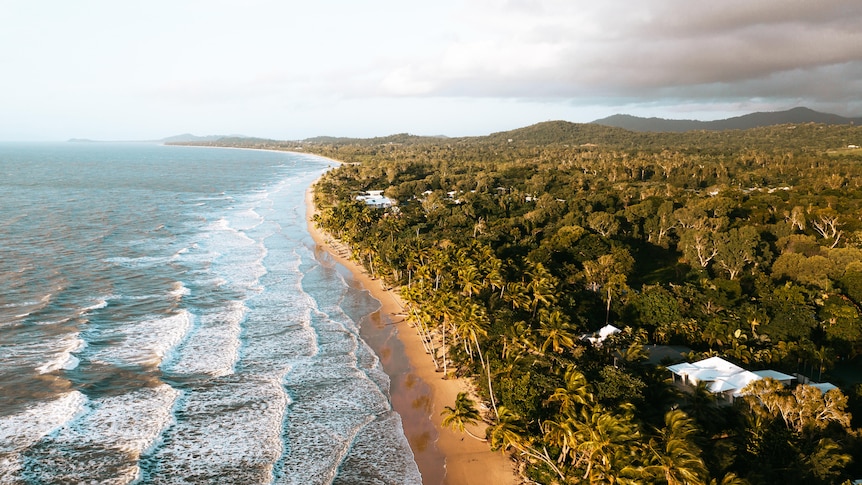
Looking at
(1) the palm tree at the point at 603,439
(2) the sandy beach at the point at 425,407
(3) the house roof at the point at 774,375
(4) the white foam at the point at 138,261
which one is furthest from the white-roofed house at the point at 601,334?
(4) the white foam at the point at 138,261

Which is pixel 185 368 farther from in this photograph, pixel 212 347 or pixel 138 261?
pixel 138 261

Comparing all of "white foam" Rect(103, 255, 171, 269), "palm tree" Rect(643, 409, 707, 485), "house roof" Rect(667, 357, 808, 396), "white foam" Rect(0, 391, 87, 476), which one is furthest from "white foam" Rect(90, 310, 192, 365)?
"house roof" Rect(667, 357, 808, 396)

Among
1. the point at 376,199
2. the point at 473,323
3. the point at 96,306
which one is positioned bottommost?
the point at 96,306

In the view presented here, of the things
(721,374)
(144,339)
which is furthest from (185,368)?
(721,374)

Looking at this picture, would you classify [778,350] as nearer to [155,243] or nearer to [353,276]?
[353,276]

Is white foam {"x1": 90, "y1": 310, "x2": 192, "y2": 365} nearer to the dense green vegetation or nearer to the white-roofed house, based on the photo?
the dense green vegetation

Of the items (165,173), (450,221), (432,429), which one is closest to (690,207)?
(450,221)
